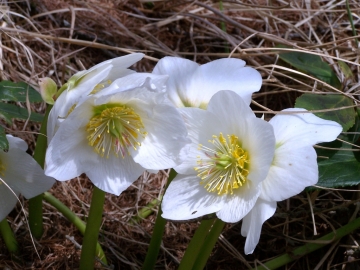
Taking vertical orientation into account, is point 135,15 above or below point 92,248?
above

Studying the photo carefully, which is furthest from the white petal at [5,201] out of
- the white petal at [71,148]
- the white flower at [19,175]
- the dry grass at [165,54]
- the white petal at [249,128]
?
the white petal at [249,128]

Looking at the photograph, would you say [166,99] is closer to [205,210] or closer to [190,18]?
[205,210]

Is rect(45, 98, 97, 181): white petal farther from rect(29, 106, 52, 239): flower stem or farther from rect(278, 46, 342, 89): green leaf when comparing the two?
rect(278, 46, 342, 89): green leaf

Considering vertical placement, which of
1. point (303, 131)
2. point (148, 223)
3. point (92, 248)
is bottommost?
point (148, 223)

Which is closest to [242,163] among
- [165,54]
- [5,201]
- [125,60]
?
[125,60]

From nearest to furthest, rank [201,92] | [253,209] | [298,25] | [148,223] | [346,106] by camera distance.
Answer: [253,209]
[201,92]
[346,106]
[148,223]
[298,25]

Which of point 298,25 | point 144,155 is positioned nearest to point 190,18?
point 298,25

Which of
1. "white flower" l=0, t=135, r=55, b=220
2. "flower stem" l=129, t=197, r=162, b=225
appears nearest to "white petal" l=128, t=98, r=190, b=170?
"white flower" l=0, t=135, r=55, b=220

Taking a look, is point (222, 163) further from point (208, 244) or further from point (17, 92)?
point (17, 92)
